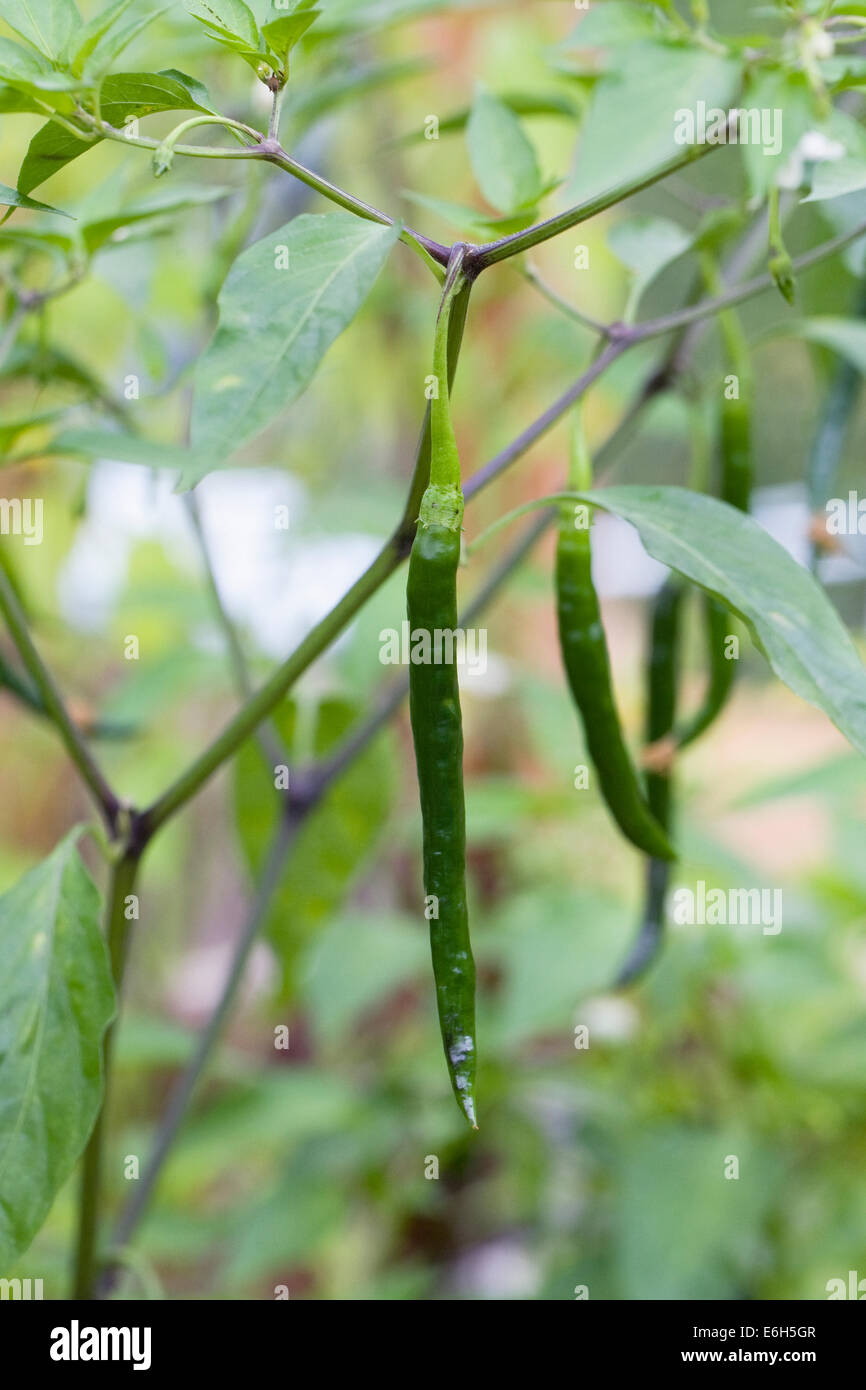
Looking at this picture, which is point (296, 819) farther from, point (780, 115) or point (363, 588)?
point (780, 115)

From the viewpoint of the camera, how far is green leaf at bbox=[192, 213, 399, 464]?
27 cm

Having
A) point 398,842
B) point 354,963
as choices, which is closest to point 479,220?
point 354,963

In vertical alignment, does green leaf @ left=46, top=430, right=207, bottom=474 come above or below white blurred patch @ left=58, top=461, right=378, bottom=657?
below

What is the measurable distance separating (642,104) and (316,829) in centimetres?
38

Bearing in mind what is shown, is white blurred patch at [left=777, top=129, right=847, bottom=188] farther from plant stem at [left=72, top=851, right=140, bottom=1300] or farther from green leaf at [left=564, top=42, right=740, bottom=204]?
plant stem at [left=72, top=851, right=140, bottom=1300]

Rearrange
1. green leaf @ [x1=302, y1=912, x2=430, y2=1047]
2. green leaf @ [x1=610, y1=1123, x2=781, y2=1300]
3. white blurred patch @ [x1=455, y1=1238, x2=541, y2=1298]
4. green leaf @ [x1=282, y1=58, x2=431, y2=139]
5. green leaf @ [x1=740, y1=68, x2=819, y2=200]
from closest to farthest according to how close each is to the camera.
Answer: green leaf @ [x1=740, y1=68, x2=819, y2=200], green leaf @ [x1=282, y1=58, x2=431, y2=139], green leaf @ [x1=610, y1=1123, x2=781, y2=1300], green leaf @ [x1=302, y1=912, x2=430, y2=1047], white blurred patch @ [x1=455, y1=1238, x2=541, y2=1298]

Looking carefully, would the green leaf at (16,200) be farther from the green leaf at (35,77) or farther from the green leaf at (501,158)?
the green leaf at (501,158)

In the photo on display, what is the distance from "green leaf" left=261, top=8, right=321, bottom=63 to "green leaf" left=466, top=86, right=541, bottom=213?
103 millimetres

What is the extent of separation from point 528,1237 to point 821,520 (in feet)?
2.34

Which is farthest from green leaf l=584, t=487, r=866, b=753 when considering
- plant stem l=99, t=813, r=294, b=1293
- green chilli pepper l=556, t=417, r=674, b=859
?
plant stem l=99, t=813, r=294, b=1293

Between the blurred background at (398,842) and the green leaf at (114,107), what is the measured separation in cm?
14
